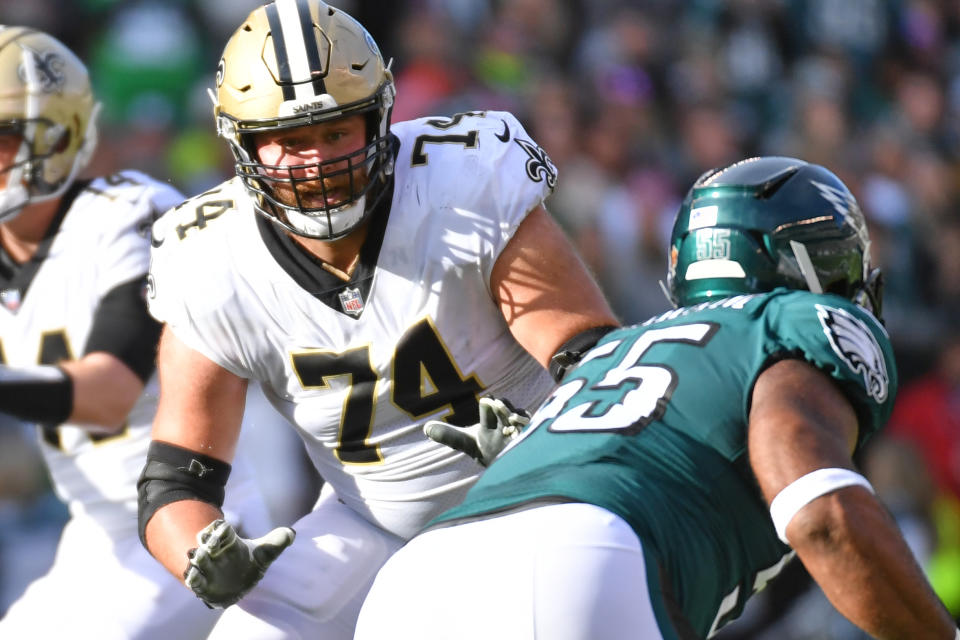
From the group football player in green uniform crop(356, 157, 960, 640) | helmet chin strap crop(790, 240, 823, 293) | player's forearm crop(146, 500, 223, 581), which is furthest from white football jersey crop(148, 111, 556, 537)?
helmet chin strap crop(790, 240, 823, 293)

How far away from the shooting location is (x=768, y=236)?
2707mm

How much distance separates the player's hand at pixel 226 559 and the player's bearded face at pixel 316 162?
0.74 metres

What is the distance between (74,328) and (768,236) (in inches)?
87.5

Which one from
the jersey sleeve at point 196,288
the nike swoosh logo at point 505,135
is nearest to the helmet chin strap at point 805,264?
the nike swoosh logo at point 505,135

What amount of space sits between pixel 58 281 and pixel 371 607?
2107mm

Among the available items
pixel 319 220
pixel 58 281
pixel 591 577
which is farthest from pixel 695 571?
pixel 58 281

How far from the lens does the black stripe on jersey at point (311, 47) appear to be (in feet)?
10.1

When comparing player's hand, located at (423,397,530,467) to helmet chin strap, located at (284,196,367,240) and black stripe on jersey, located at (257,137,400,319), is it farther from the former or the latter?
helmet chin strap, located at (284,196,367,240)

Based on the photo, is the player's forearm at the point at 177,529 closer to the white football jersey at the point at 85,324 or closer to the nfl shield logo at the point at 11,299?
the white football jersey at the point at 85,324

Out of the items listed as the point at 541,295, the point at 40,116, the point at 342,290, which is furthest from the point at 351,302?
the point at 40,116

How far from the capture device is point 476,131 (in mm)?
3289

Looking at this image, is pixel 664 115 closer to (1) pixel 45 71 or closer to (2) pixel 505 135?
(1) pixel 45 71

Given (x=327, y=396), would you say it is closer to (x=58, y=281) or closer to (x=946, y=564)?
(x=58, y=281)

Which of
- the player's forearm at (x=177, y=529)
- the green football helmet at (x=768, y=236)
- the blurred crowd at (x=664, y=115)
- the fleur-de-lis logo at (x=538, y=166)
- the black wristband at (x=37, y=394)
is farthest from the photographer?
the blurred crowd at (x=664, y=115)
